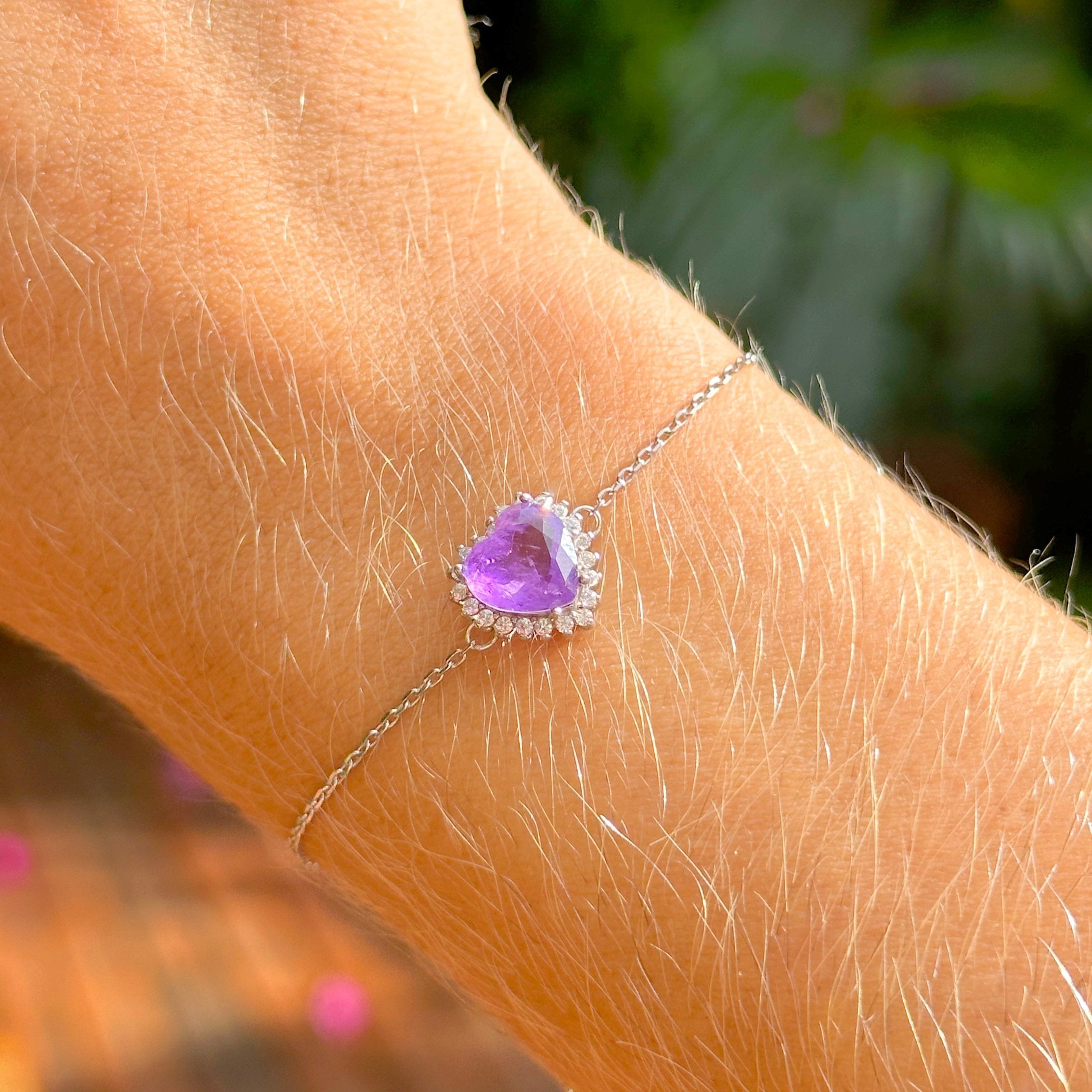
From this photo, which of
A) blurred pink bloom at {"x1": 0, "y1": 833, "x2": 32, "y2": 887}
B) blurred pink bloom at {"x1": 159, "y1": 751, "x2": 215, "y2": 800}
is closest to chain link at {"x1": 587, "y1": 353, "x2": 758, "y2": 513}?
blurred pink bloom at {"x1": 159, "y1": 751, "x2": 215, "y2": 800}

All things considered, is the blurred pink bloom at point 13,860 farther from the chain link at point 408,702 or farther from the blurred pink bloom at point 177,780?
the chain link at point 408,702

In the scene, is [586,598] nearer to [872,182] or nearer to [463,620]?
[463,620]

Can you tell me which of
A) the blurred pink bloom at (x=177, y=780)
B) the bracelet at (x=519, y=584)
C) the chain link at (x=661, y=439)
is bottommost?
the blurred pink bloom at (x=177, y=780)

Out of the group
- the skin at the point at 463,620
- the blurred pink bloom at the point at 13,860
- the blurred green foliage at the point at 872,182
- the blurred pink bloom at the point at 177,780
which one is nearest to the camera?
the skin at the point at 463,620

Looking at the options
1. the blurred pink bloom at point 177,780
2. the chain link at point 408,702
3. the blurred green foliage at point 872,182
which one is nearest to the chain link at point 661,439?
the chain link at point 408,702

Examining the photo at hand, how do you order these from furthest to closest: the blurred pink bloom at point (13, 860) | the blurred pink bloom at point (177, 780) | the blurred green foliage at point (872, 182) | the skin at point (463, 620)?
the blurred pink bloom at point (177, 780) → the blurred pink bloom at point (13, 860) → the blurred green foliage at point (872, 182) → the skin at point (463, 620)

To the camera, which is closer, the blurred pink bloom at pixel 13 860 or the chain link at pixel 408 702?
the chain link at pixel 408 702

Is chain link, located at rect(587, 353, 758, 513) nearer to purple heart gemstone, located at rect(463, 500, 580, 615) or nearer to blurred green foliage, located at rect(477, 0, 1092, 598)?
purple heart gemstone, located at rect(463, 500, 580, 615)

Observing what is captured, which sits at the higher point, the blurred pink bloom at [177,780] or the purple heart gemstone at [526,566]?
the purple heart gemstone at [526,566]
